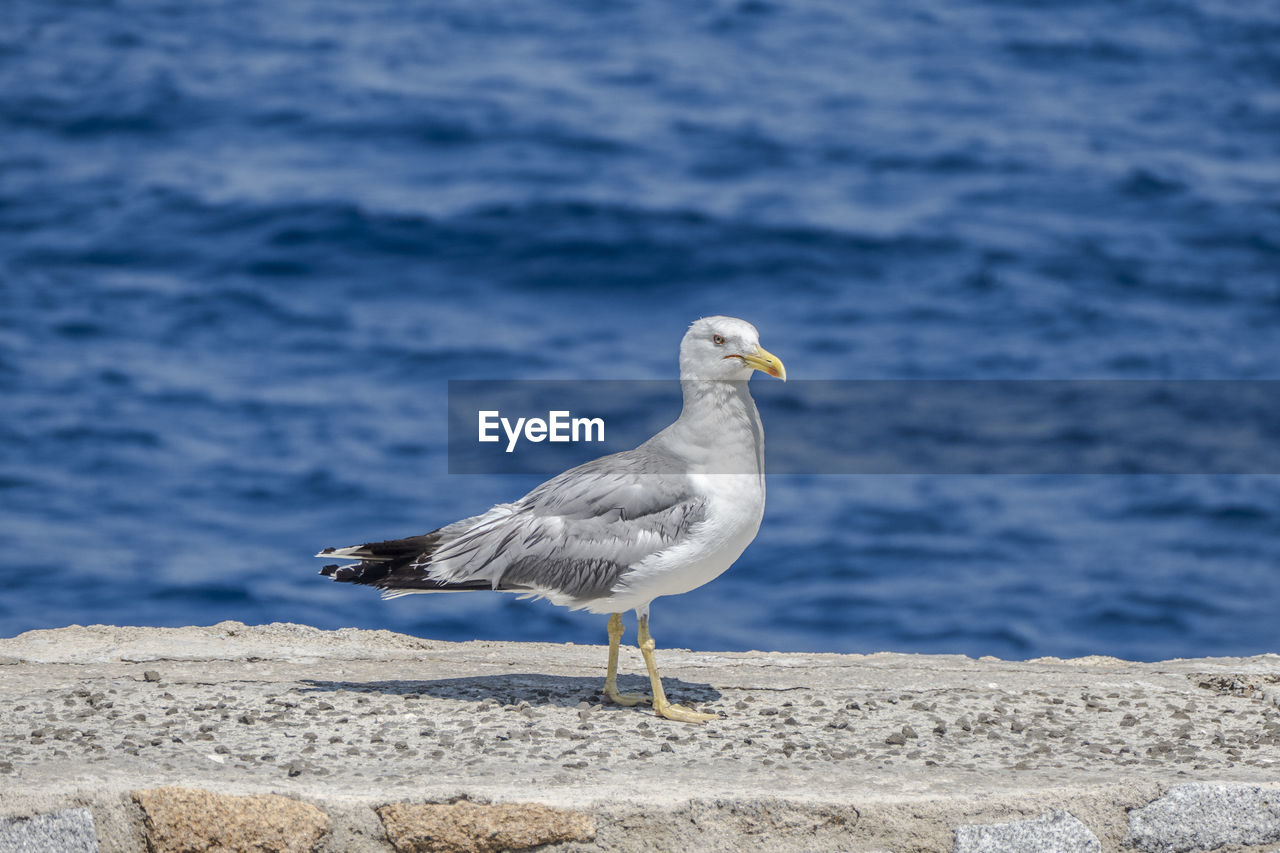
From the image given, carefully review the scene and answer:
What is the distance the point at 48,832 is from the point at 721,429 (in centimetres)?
283

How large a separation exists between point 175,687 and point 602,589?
→ 1974mm

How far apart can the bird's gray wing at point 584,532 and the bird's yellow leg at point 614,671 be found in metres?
0.31

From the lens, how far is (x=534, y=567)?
610cm

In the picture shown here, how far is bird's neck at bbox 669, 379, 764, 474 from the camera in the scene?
236 inches

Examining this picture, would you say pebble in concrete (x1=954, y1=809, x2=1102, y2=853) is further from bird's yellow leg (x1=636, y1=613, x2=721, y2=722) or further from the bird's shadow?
the bird's shadow

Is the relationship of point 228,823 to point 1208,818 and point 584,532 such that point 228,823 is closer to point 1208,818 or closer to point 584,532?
point 584,532

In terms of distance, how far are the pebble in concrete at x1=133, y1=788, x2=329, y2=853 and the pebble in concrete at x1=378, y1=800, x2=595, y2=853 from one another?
0.26 metres

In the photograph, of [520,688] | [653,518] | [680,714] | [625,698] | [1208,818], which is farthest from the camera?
[520,688]

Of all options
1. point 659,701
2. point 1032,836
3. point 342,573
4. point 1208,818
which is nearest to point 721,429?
point 659,701

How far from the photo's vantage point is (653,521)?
5977 mm

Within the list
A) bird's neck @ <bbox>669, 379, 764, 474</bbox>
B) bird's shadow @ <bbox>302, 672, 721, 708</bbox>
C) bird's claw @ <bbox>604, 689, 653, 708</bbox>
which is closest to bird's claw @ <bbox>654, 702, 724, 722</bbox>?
bird's claw @ <bbox>604, 689, 653, 708</bbox>

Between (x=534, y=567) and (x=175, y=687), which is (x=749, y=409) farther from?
(x=175, y=687)

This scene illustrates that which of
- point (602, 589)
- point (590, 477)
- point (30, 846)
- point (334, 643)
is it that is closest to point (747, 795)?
point (602, 589)

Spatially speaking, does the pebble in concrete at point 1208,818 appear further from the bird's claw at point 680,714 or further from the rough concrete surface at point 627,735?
the bird's claw at point 680,714
